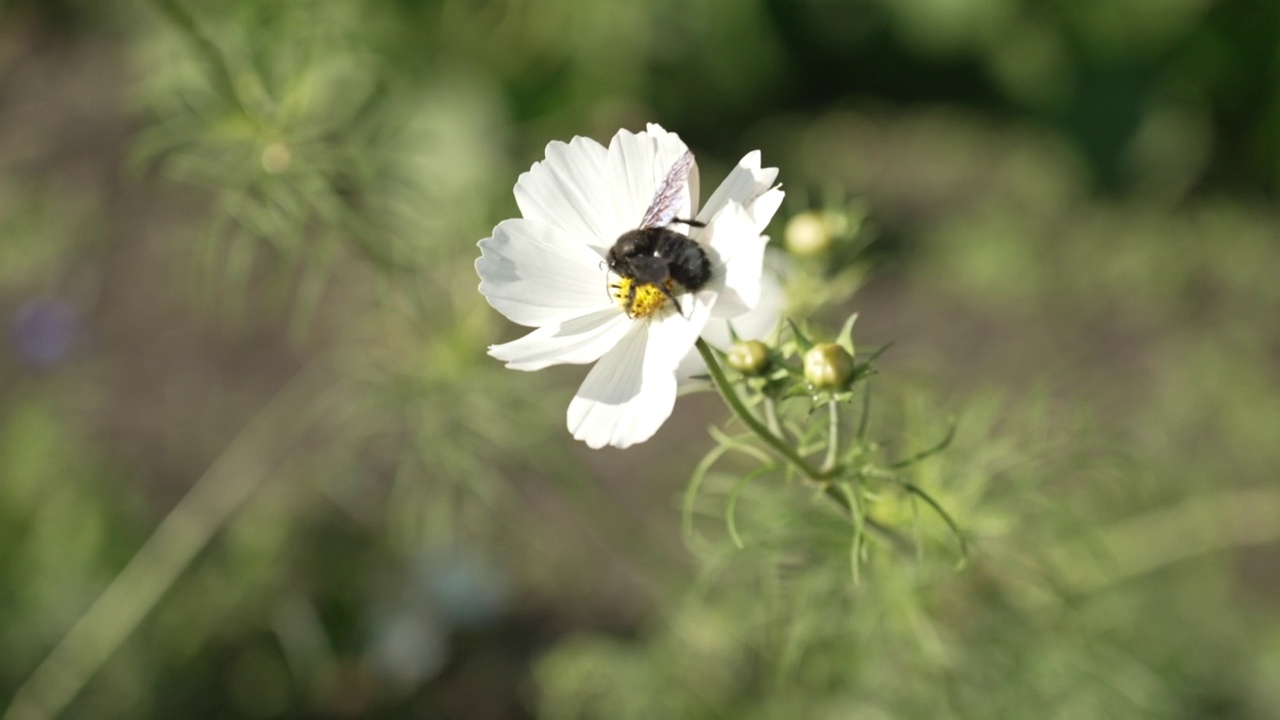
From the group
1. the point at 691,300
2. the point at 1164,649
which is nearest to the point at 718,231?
the point at 691,300

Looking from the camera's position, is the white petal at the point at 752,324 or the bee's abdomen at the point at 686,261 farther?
the white petal at the point at 752,324

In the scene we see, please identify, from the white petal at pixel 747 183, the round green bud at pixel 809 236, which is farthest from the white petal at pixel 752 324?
the white petal at pixel 747 183

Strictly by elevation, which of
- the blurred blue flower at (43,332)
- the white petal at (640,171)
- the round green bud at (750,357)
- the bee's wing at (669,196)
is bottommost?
the round green bud at (750,357)

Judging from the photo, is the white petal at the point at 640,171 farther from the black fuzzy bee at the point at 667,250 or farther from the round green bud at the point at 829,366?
the round green bud at the point at 829,366

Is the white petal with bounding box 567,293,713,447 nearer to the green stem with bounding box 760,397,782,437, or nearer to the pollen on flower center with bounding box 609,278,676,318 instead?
the pollen on flower center with bounding box 609,278,676,318

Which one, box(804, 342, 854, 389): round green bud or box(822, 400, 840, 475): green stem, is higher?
box(804, 342, 854, 389): round green bud

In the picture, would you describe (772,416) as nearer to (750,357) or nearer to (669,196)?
(750,357)

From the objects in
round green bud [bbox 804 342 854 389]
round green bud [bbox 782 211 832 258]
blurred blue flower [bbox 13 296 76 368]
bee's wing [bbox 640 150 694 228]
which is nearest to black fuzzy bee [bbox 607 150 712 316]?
bee's wing [bbox 640 150 694 228]
